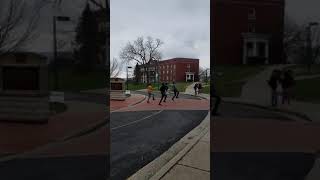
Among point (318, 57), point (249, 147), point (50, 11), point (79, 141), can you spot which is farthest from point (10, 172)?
point (318, 57)

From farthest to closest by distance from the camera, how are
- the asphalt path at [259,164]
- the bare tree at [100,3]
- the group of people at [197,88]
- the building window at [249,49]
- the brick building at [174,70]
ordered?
the brick building at [174,70]
the group of people at [197,88]
the bare tree at [100,3]
the building window at [249,49]
the asphalt path at [259,164]

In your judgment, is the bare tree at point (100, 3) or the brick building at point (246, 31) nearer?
the brick building at point (246, 31)

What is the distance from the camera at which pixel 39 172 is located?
3826 millimetres

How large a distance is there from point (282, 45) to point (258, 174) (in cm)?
109

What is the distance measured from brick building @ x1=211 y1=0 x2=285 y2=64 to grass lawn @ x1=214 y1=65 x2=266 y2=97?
0.18 feet

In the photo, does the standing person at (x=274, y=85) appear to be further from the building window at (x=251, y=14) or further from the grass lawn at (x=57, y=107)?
the grass lawn at (x=57, y=107)

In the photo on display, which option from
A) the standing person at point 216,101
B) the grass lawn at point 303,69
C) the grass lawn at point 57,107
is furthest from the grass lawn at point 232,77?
the grass lawn at point 57,107

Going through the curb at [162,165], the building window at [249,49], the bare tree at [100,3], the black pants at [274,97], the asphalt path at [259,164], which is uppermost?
the bare tree at [100,3]

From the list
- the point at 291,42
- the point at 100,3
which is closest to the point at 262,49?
the point at 291,42

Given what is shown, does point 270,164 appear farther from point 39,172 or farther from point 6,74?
point 6,74

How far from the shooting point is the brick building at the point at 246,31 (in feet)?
12.4

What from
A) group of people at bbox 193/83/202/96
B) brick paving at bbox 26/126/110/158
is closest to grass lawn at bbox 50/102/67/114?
brick paving at bbox 26/126/110/158

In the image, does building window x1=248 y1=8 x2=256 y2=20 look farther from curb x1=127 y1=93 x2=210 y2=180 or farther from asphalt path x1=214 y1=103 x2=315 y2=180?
curb x1=127 y1=93 x2=210 y2=180

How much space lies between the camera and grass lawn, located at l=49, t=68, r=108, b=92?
383 centimetres
